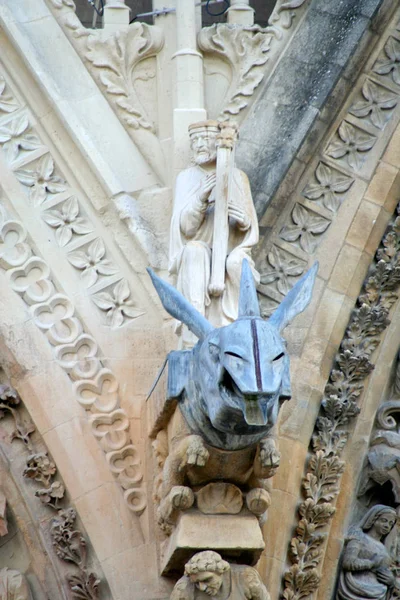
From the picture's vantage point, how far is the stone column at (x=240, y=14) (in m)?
14.1

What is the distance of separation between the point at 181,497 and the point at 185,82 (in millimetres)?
2974

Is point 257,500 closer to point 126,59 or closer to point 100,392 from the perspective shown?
point 100,392

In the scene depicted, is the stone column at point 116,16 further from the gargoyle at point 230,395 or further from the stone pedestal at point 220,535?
the stone pedestal at point 220,535

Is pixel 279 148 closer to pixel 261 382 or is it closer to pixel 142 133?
pixel 142 133

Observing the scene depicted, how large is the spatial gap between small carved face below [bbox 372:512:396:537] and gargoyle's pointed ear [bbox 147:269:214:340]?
1983mm

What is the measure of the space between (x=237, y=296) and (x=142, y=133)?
67.8 inches

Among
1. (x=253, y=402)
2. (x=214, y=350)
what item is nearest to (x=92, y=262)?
(x=214, y=350)

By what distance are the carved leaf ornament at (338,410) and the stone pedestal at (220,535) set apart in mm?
772

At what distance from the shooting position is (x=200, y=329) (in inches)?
462

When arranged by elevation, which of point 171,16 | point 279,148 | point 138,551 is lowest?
point 138,551

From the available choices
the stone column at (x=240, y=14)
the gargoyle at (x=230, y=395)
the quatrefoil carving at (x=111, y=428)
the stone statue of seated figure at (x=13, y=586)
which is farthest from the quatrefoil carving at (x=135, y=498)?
the stone column at (x=240, y=14)

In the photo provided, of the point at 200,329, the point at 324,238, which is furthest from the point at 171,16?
the point at 200,329

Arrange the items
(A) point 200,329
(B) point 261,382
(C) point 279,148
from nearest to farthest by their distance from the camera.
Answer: (B) point 261,382, (A) point 200,329, (C) point 279,148

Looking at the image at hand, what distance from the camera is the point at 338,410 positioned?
13.1 m
